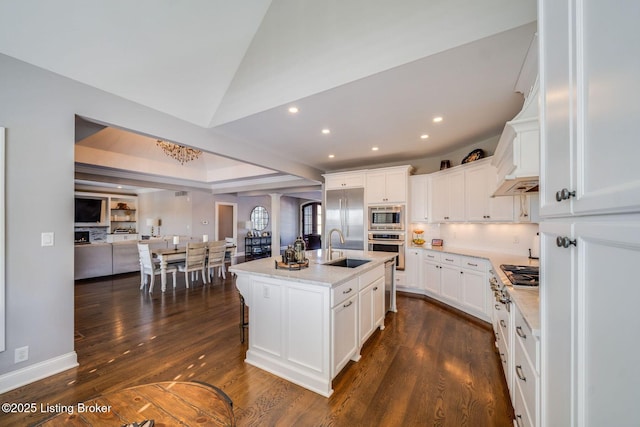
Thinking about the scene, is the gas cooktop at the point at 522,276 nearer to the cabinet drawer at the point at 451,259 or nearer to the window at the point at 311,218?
the cabinet drawer at the point at 451,259

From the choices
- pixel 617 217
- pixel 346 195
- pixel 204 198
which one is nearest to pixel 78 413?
pixel 617 217

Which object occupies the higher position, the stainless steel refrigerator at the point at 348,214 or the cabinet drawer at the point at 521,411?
the stainless steel refrigerator at the point at 348,214

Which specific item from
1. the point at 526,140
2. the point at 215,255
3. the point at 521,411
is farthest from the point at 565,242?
the point at 215,255

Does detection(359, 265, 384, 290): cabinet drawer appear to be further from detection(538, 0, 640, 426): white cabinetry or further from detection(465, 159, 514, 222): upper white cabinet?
detection(465, 159, 514, 222): upper white cabinet

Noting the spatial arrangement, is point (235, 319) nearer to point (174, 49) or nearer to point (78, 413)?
point (78, 413)

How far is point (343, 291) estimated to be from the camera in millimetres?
2170

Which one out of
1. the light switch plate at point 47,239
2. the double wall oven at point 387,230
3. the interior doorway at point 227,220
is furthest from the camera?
the interior doorway at point 227,220

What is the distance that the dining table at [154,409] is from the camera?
0.89m

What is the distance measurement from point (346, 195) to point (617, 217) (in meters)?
4.72

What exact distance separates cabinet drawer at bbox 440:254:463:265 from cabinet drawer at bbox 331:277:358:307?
7.13 feet

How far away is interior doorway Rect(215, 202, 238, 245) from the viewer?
9.47 m

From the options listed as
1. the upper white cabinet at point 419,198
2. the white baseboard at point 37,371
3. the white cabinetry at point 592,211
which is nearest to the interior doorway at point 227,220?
the upper white cabinet at point 419,198

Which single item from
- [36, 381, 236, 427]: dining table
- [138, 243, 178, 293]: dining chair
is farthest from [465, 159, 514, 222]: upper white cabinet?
[138, 243, 178, 293]: dining chair

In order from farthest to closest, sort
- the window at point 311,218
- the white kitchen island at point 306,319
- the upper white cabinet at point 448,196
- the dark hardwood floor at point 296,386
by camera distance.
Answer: the window at point 311,218, the upper white cabinet at point 448,196, the white kitchen island at point 306,319, the dark hardwood floor at point 296,386
